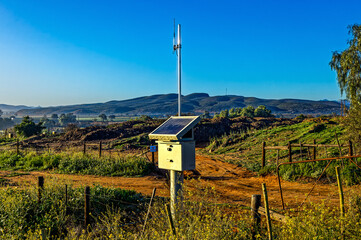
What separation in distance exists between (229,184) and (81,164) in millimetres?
8605

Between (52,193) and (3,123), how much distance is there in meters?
164

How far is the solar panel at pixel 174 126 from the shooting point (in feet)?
22.3

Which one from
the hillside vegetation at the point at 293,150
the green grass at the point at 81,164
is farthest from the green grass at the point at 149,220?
the green grass at the point at 81,164

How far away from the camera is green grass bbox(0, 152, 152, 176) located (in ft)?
55.1

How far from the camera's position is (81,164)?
58.4 ft

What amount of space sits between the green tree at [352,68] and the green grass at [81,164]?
16421mm

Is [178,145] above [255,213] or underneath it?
above

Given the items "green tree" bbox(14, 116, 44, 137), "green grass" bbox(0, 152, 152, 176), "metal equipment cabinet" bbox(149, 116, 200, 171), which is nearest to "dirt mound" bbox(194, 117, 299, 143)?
"green grass" bbox(0, 152, 152, 176)

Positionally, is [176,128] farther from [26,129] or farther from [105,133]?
[26,129]

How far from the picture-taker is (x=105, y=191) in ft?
33.5

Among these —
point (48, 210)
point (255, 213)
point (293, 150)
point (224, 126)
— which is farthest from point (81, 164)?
point (224, 126)

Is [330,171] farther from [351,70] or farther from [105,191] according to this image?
[351,70]

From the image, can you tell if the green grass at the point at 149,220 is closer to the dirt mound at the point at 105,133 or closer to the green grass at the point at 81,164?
the green grass at the point at 81,164

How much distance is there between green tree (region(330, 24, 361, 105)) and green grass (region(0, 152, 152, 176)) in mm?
16421
